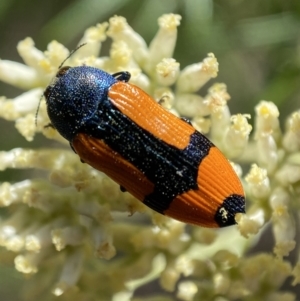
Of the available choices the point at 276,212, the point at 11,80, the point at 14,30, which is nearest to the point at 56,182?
the point at 11,80

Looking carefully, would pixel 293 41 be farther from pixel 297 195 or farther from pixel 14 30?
pixel 14 30

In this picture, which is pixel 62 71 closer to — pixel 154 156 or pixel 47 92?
pixel 47 92

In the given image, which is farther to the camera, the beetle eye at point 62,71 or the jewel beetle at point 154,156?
the beetle eye at point 62,71

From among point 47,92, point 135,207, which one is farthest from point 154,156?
point 47,92

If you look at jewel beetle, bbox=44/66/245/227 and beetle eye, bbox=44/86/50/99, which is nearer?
jewel beetle, bbox=44/66/245/227

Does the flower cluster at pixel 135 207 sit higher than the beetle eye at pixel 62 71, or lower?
lower
